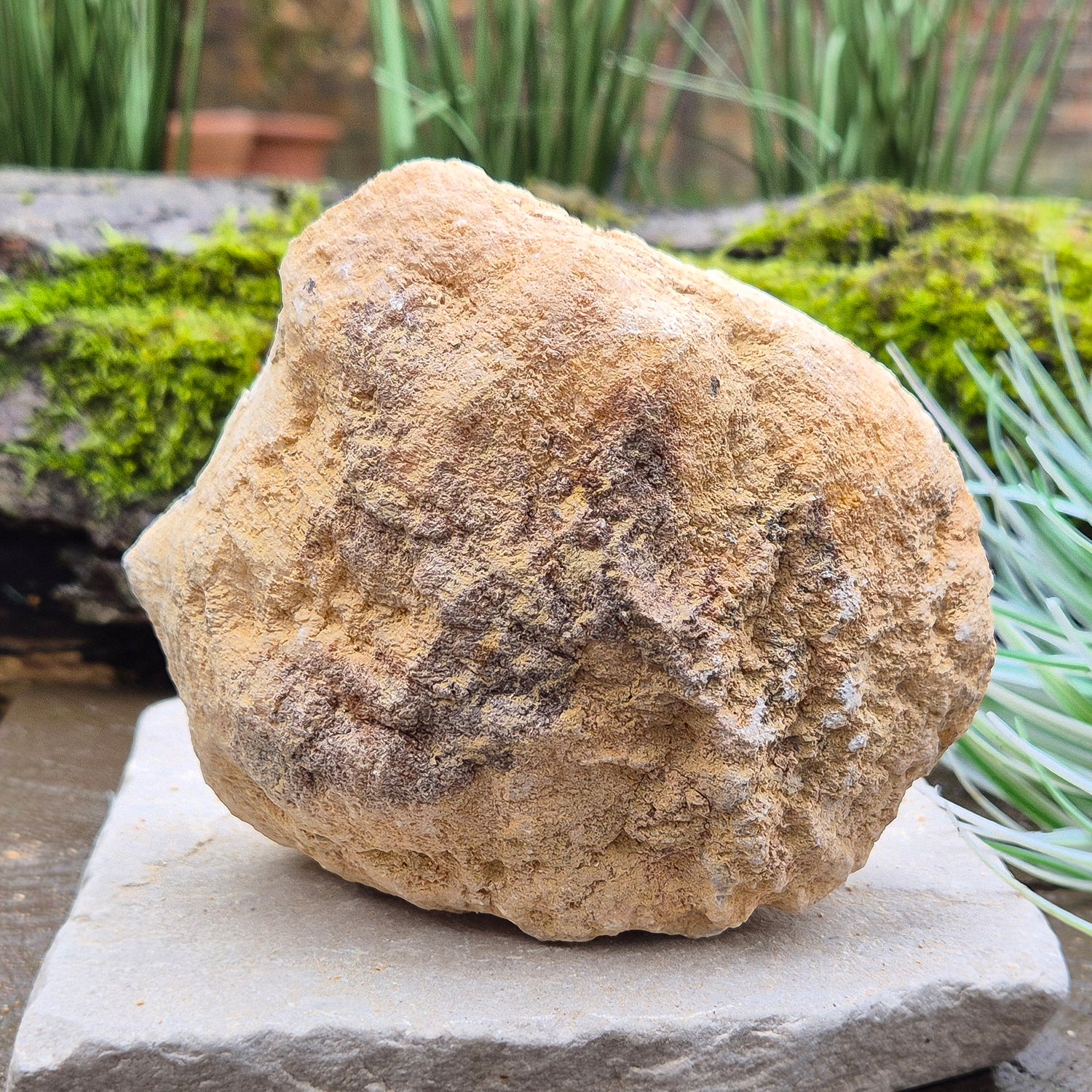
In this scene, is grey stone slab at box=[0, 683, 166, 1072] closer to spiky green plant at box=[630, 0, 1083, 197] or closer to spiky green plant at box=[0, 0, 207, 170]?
spiky green plant at box=[0, 0, 207, 170]

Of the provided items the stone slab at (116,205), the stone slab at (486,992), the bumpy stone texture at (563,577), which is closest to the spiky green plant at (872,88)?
the stone slab at (116,205)

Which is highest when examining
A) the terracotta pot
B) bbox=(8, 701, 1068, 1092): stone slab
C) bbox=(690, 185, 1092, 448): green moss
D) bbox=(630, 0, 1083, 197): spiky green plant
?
bbox=(630, 0, 1083, 197): spiky green plant

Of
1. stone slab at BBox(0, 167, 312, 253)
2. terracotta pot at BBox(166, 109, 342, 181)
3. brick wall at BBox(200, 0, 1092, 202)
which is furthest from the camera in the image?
brick wall at BBox(200, 0, 1092, 202)

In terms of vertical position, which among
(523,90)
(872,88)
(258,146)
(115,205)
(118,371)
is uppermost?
(872,88)

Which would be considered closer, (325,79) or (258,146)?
(258,146)

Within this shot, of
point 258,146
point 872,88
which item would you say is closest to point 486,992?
point 872,88

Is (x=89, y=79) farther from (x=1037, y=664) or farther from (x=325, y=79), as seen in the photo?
(x=325, y=79)

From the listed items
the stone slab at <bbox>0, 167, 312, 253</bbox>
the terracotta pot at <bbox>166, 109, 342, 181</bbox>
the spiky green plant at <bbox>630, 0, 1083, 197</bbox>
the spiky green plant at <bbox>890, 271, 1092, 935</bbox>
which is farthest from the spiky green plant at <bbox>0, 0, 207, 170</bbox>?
the spiky green plant at <bbox>890, 271, 1092, 935</bbox>

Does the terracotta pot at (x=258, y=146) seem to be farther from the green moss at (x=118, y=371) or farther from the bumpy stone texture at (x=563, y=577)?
the bumpy stone texture at (x=563, y=577)
